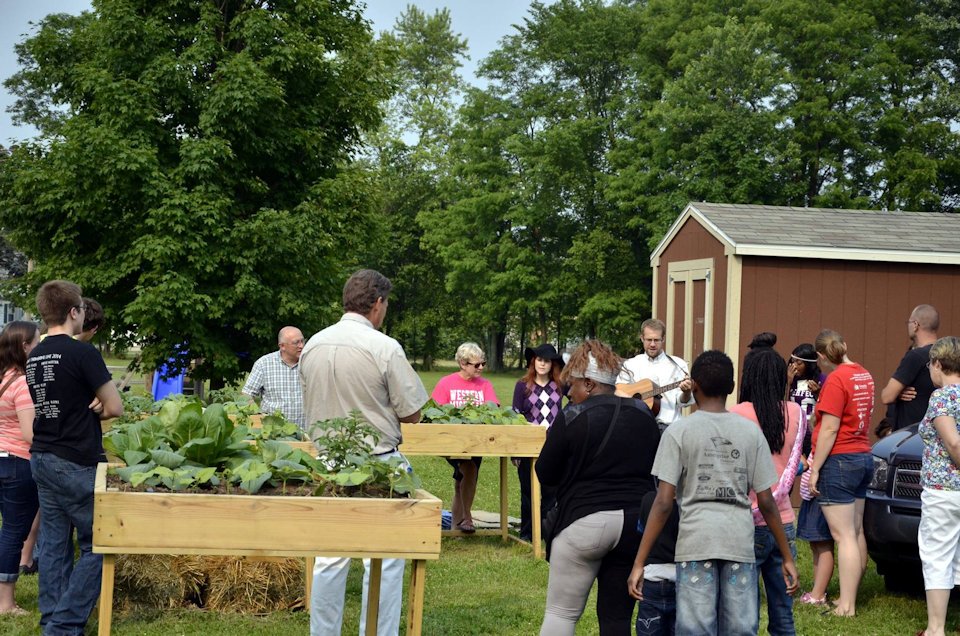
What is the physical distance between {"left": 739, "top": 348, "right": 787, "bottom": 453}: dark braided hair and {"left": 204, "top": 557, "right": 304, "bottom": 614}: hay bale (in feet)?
11.4

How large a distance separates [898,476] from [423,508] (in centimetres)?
438

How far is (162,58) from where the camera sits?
21.2 meters

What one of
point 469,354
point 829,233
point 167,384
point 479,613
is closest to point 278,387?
point 469,354

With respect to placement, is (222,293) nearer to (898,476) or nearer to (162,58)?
(162,58)

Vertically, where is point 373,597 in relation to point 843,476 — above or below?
below

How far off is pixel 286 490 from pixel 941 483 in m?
3.94

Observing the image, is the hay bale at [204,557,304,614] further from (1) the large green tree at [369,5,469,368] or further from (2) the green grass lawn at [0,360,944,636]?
(1) the large green tree at [369,5,469,368]

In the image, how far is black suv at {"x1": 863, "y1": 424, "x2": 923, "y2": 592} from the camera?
24.6 feet

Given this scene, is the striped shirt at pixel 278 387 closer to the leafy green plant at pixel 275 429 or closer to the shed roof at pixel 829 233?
the leafy green plant at pixel 275 429

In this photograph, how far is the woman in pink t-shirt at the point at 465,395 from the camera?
10.4 meters

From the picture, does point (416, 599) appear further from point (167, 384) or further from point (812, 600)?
point (167, 384)

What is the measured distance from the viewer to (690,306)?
16.6m

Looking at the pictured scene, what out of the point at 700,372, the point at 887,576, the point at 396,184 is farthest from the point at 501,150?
the point at 700,372

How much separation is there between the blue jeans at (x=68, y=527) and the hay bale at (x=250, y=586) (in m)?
1.41
